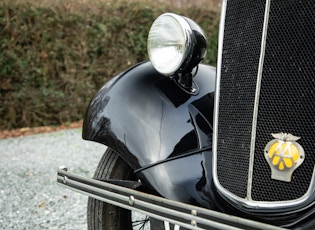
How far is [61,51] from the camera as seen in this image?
20.0 ft

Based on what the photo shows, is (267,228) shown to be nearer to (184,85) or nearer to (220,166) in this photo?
(220,166)

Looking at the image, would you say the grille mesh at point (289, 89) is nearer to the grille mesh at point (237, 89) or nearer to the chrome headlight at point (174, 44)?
the grille mesh at point (237, 89)

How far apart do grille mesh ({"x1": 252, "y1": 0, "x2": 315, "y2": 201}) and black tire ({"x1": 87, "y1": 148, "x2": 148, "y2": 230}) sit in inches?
27.0

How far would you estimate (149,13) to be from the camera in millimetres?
6891

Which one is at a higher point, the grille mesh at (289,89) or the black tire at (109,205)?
the grille mesh at (289,89)

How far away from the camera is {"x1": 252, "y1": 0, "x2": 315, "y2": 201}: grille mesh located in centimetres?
133

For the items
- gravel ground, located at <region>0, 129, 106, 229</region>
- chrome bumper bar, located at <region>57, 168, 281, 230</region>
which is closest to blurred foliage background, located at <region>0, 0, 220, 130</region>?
gravel ground, located at <region>0, 129, 106, 229</region>

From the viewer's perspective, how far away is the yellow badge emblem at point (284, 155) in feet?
4.41

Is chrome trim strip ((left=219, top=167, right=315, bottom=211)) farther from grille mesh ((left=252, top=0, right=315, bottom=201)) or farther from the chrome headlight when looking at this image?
the chrome headlight

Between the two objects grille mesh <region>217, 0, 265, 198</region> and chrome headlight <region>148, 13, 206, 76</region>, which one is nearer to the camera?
grille mesh <region>217, 0, 265, 198</region>

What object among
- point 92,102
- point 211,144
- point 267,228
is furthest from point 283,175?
point 92,102

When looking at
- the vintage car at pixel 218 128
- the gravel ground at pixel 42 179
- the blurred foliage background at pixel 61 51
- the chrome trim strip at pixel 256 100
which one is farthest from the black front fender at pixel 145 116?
the blurred foliage background at pixel 61 51

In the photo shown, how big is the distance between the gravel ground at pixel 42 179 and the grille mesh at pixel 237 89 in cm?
159

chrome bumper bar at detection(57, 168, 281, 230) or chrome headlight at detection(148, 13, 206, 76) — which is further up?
chrome headlight at detection(148, 13, 206, 76)
